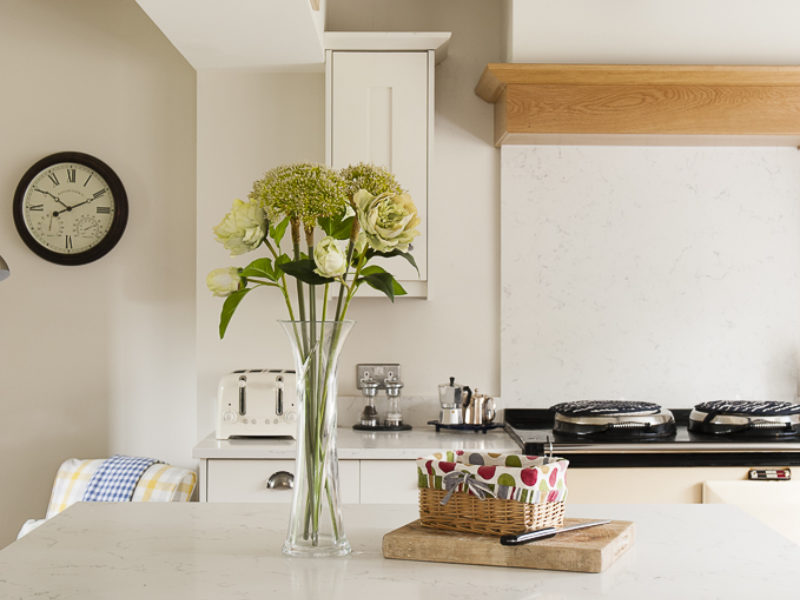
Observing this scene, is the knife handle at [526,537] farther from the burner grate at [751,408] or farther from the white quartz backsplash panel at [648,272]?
the white quartz backsplash panel at [648,272]

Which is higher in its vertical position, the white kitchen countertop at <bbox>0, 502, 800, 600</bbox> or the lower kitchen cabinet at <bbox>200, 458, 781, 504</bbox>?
the white kitchen countertop at <bbox>0, 502, 800, 600</bbox>

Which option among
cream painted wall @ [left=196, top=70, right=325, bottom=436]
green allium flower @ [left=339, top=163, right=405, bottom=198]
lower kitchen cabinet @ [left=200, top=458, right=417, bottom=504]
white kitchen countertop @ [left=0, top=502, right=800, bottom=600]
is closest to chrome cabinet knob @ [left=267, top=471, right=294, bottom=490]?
lower kitchen cabinet @ [left=200, top=458, right=417, bottom=504]

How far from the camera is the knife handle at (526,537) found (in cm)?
129

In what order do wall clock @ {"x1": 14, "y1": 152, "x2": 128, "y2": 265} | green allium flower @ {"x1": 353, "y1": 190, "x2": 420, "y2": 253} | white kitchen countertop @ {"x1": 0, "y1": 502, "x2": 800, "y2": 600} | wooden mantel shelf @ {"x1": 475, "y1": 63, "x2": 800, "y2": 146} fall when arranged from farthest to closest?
wall clock @ {"x1": 14, "y1": 152, "x2": 128, "y2": 265} → wooden mantel shelf @ {"x1": 475, "y1": 63, "x2": 800, "y2": 146} → green allium flower @ {"x1": 353, "y1": 190, "x2": 420, "y2": 253} → white kitchen countertop @ {"x1": 0, "y1": 502, "x2": 800, "y2": 600}

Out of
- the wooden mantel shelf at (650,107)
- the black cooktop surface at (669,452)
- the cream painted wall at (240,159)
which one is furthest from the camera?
the cream painted wall at (240,159)

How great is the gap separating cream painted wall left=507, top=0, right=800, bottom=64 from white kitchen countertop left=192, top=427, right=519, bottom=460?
135cm

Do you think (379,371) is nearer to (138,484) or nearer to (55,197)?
(138,484)

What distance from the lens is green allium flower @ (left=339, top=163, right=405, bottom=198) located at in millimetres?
1330

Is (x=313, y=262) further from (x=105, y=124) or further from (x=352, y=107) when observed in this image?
(x=105, y=124)

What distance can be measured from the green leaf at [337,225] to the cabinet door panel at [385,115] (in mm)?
1703

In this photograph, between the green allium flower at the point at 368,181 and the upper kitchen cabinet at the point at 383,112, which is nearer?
the green allium flower at the point at 368,181

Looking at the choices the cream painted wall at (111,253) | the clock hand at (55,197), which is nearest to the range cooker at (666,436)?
the cream painted wall at (111,253)

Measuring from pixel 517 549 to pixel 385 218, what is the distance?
0.53 m

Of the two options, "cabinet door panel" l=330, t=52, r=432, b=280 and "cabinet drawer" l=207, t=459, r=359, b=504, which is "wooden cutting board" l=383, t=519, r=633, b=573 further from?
"cabinet door panel" l=330, t=52, r=432, b=280
